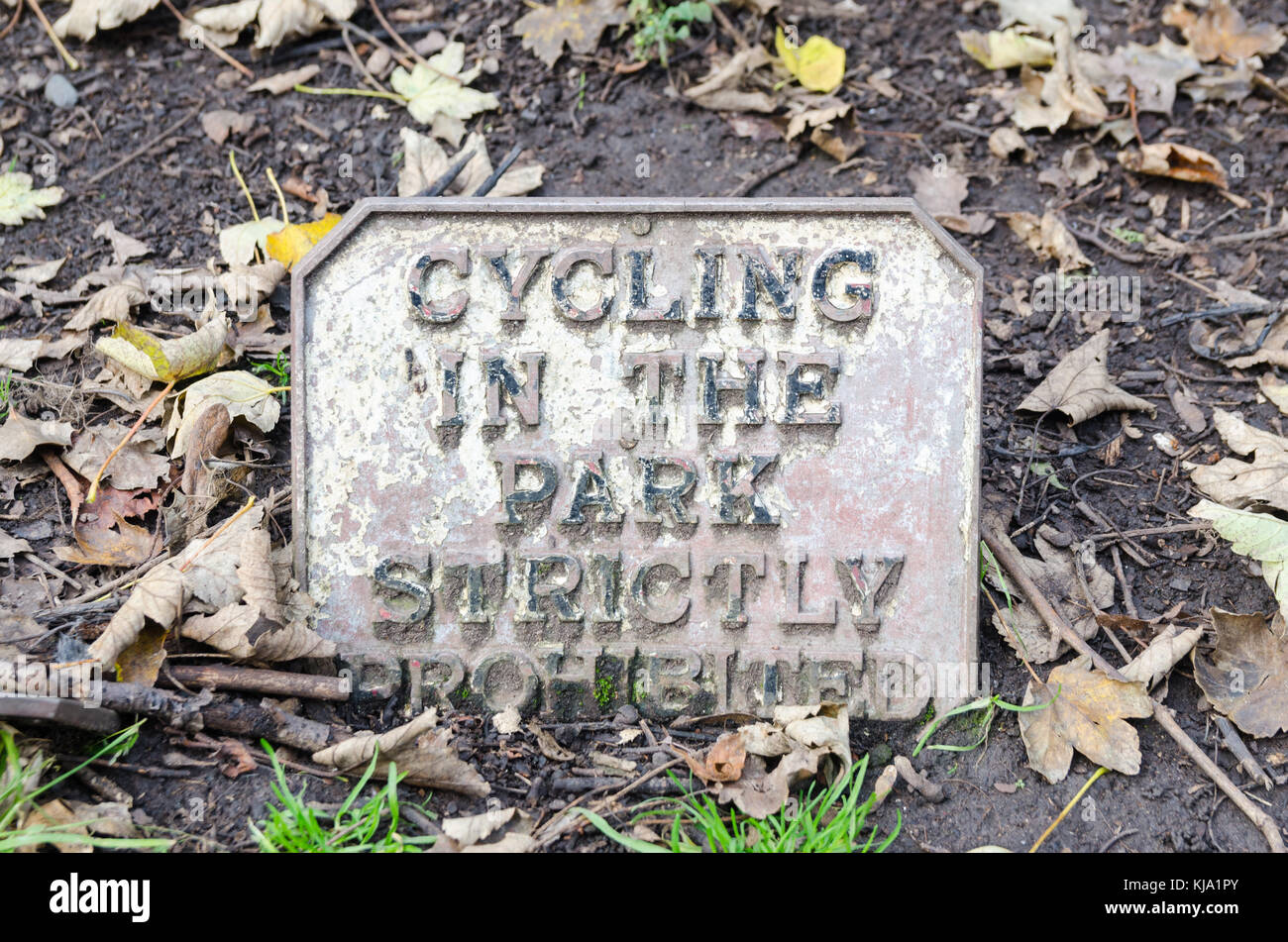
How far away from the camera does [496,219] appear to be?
271cm

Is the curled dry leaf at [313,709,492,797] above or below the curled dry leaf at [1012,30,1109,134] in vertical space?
below

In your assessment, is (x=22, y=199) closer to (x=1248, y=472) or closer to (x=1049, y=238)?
(x=1049, y=238)

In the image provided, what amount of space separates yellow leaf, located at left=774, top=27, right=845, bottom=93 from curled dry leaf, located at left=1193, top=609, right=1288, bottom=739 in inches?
93.8

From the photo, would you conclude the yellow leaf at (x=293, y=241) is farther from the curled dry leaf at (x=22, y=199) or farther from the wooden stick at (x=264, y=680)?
the wooden stick at (x=264, y=680)

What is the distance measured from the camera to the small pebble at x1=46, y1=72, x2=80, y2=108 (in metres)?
3.93

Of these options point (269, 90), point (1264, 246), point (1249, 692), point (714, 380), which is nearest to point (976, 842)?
point (1249, 692)

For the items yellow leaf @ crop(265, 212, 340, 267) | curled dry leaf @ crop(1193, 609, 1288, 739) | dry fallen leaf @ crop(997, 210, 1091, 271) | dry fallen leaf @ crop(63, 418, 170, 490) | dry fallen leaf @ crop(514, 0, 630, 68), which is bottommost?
curled dry leaf @ crop(1193, 609, 1288, 739)

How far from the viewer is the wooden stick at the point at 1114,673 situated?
92.6 inches

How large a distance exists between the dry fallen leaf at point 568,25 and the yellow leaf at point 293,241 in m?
1.15

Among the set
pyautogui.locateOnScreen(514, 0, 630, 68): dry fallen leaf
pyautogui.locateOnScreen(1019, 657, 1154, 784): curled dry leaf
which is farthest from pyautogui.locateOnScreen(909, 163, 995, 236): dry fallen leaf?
pyautogui.locateOnScreen(1019, 657, 1154, 784): curled dry leaf

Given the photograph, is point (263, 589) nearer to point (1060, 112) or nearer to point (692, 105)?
point (692, 105)

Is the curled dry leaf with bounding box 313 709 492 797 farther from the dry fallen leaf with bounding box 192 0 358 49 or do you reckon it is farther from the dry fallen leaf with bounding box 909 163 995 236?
the dry fallen leaf with bounding box 192 0 358 49

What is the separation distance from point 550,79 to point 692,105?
539mm

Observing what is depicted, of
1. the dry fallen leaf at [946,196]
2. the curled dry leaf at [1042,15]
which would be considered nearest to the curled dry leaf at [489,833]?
the dry fallen leaf at [946,196]
